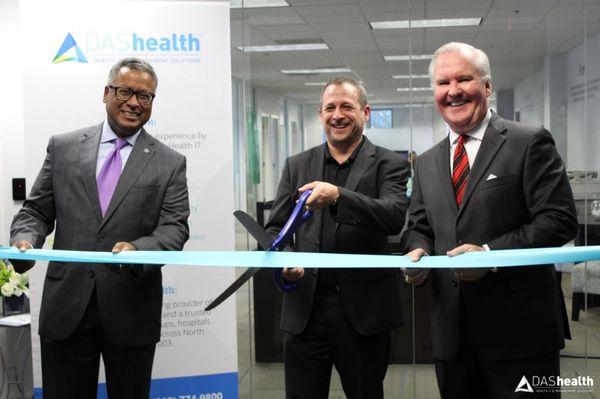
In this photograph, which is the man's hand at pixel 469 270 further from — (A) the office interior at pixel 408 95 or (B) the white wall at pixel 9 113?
(B) the white wall at pixel 9 113

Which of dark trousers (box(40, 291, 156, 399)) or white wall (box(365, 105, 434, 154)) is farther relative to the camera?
white wall (box(365, 105, 434, 154))

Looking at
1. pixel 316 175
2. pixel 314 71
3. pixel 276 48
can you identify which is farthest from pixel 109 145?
pixel 314 71

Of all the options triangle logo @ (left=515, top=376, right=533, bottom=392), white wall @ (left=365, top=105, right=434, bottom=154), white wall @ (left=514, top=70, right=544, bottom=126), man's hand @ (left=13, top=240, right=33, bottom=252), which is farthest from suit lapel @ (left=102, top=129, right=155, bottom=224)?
white wall @ (left=514, top=70, right=544, bottom=126)

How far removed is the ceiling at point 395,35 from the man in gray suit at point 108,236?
7.25 ft

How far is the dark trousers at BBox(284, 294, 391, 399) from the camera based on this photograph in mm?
2422

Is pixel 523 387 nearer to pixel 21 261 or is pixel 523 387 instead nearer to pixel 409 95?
pixel 21 261

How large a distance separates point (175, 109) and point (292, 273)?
1692 millimetres

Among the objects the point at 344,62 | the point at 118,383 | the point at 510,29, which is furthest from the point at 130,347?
the point at 510,29

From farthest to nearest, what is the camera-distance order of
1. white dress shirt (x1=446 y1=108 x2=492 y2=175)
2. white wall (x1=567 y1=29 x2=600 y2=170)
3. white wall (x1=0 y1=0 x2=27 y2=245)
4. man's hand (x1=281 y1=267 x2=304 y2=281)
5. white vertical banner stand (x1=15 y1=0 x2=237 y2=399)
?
white wall (x1=0 y1=0 x2=27 y2=245), white wall (x1=567 y1=29 x2=600 y2=170), white vertical banner stand (x1=15 y1=0 x2=237 y2=399), man's hand (x1=281 y1=267 x2=304 y2=281), white dress shirt (x1=446 y1=108 x2=492 y2=175)

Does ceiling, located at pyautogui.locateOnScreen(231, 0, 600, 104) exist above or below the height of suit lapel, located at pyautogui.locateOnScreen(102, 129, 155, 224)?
above

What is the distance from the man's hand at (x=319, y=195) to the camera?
210cm

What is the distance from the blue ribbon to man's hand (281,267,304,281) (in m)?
0.10

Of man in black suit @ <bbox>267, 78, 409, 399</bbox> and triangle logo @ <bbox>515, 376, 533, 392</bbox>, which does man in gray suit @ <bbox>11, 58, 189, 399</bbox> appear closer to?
man in black suit @ <bbox>267, 78, 409, 399</bbox>

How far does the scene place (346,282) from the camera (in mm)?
2422
